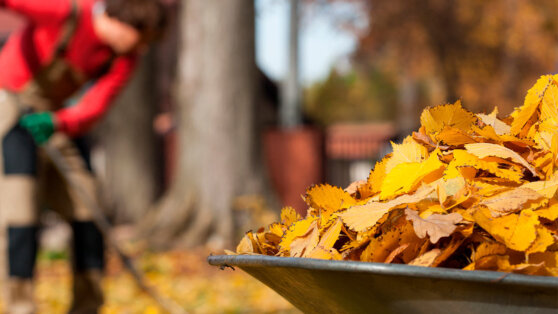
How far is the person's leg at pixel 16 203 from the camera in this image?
3.81 metres

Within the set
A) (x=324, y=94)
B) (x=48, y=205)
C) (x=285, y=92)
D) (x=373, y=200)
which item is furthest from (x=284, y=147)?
(x=324, y=94)

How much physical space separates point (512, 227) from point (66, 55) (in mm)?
3080

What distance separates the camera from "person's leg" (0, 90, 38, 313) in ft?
12.5

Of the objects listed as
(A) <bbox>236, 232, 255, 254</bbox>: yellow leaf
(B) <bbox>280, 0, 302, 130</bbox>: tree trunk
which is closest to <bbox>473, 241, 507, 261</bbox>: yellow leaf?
(A) <bbox>236, 232, 255, 254</bbox>: yellow leaf

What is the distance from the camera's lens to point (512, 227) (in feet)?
4.13

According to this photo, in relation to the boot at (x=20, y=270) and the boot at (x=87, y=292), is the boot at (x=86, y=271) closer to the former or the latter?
the boot at (x=87, y=292)

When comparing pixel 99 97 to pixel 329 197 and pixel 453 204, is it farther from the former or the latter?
pixel 453 204

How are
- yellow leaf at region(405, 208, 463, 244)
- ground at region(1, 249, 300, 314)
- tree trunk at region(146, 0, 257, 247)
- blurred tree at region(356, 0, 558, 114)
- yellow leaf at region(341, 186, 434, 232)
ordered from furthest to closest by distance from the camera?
1. blurred tree at region(356, 0, 558, 114)
2. tree trunk at region(146, 0, 257, 247)
3. ground at region(1, 249, 300, 314)
4. yellow leaf at region(341, 186, 434, 232)
5. yellow leaf at region(405, 208, 463, 244)

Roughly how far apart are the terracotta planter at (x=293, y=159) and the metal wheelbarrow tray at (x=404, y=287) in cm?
1028

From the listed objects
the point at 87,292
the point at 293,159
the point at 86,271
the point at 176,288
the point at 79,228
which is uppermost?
the point at 79,228

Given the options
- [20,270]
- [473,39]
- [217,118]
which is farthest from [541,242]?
[473,39]

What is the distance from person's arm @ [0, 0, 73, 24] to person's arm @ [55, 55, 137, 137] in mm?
439

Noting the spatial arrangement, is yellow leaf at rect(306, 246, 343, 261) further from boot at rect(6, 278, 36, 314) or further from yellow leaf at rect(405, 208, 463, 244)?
boot at rect(6, 278, 36, 314)

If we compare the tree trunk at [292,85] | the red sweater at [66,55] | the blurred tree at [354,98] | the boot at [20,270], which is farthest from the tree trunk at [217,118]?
the blurred tree at [354,98]
